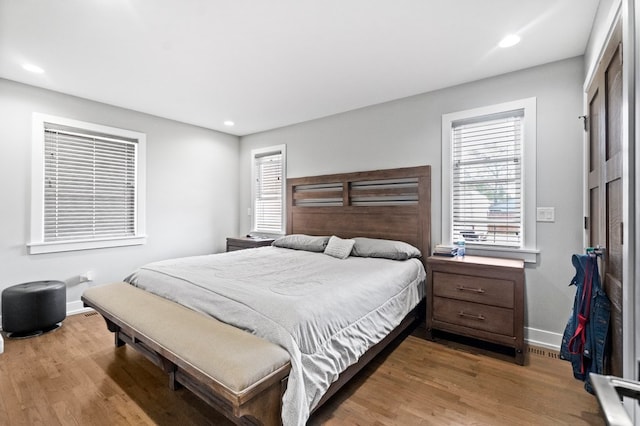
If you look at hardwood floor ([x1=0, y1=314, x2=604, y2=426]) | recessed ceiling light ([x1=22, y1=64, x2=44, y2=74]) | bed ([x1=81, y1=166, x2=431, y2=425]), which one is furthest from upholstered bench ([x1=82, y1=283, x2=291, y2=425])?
recessed ceiling light ([x1=22, y1=64, x2=44, y2=74])

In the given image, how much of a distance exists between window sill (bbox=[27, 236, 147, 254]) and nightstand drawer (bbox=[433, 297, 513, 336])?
3832 millimetres

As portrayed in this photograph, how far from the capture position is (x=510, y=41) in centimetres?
238

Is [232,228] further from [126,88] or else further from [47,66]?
[47,66]

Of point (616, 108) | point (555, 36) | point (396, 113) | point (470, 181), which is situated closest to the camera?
point (616, 108)

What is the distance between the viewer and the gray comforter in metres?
1.56

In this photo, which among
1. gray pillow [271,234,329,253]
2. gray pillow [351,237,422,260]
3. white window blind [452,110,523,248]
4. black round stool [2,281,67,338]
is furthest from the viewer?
gray pillow [271,234,329,253]

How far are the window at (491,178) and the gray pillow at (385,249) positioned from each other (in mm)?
434

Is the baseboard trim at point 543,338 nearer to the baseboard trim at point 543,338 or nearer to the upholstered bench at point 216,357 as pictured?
the baseboard trim at point 543,338

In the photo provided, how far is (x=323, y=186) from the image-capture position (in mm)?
4320

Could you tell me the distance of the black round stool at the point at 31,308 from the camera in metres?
2.81

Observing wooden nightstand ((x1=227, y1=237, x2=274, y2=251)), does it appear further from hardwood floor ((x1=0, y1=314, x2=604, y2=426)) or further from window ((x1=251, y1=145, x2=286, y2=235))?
hardwood floor ((x1=0, y1=314, x2=604, y2=426))

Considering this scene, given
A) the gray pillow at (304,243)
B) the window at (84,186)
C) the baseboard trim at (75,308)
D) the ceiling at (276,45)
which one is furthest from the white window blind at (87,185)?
the gray pillow at (304,243)

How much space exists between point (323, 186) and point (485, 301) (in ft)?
8.19

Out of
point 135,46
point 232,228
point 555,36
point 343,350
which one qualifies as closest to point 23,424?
point 343,350
